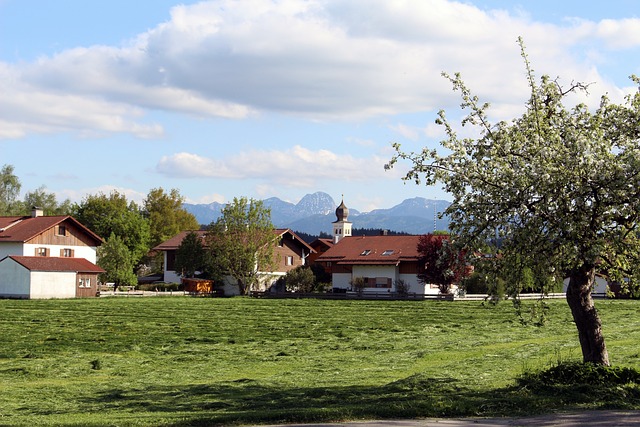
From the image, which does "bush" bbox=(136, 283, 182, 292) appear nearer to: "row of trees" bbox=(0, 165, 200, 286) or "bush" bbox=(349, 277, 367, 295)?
"row of trees" bbox=(0, 165, 200, 286)

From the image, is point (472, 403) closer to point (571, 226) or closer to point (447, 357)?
point (571, 226)

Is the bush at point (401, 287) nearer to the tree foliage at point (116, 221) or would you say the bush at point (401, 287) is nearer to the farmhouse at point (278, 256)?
the farmhouse at point (278, 256)

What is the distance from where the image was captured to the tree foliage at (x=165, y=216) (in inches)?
5586

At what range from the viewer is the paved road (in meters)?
15.6

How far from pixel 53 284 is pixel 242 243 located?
72.4 feet

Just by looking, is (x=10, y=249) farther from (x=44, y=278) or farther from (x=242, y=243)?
(x=242, y=243)

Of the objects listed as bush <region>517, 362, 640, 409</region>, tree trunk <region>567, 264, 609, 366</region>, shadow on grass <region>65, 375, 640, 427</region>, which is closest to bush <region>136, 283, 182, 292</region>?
shadow on grass <region>65, 375, 640, 427</region>

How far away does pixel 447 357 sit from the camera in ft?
94.2

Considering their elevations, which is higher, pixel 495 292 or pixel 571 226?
pixel 571 226

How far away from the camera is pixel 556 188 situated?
18734 mm

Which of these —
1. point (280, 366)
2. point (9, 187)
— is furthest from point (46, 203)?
point (280, 366)

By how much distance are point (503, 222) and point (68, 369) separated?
15.7 metres

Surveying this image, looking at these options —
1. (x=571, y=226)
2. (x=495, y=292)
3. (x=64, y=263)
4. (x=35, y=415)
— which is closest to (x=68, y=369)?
(x=35, y=415)

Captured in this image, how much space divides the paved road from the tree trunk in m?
3.91
